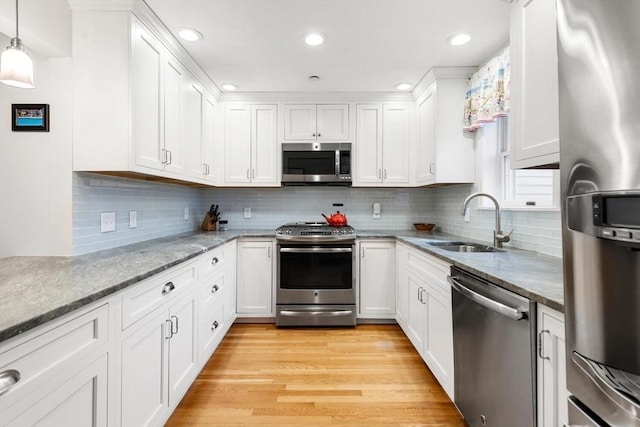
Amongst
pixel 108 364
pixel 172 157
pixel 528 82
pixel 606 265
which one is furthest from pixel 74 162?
pixel 528 82

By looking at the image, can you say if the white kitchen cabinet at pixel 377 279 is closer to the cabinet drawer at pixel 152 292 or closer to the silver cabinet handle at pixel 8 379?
the cabinet drawer at pixel 152 292

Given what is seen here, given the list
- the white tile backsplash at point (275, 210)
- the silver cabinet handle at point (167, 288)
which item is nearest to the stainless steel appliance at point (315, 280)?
the white tile backsplash at point (275, 210)

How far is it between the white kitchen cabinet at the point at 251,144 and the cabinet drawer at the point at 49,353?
2.32 metres

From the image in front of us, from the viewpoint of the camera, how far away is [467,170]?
2701 millimetres

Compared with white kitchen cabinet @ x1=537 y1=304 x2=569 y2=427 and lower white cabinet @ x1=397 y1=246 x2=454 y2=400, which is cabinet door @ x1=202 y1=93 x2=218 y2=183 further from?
white kitchen cabinet @ x1=537 y1=304 x2=569 y2=427

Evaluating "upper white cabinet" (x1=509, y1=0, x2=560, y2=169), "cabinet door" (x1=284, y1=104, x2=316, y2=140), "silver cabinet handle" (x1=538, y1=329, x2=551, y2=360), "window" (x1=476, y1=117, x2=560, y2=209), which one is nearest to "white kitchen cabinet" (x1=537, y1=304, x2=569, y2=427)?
"silver cabinet handle" (x1=538, y1=329, x2=551, y2=360)

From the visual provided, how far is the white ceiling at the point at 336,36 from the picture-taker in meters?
1.81

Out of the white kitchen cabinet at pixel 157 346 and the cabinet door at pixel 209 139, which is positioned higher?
the cabinet door at pixel 209 139

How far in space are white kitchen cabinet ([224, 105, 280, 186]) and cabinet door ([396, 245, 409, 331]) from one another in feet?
4.82

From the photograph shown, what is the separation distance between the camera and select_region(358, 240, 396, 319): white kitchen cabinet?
3.02 metres

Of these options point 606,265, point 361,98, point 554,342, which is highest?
point 361,98

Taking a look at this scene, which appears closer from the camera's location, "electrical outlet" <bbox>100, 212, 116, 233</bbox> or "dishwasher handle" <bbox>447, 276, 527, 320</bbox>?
"dishwasher handle" <bbox>447, 276, 527, 320</bbox>

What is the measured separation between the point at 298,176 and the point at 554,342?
8.38ft

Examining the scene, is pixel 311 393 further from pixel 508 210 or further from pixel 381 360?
pixel 508 210
